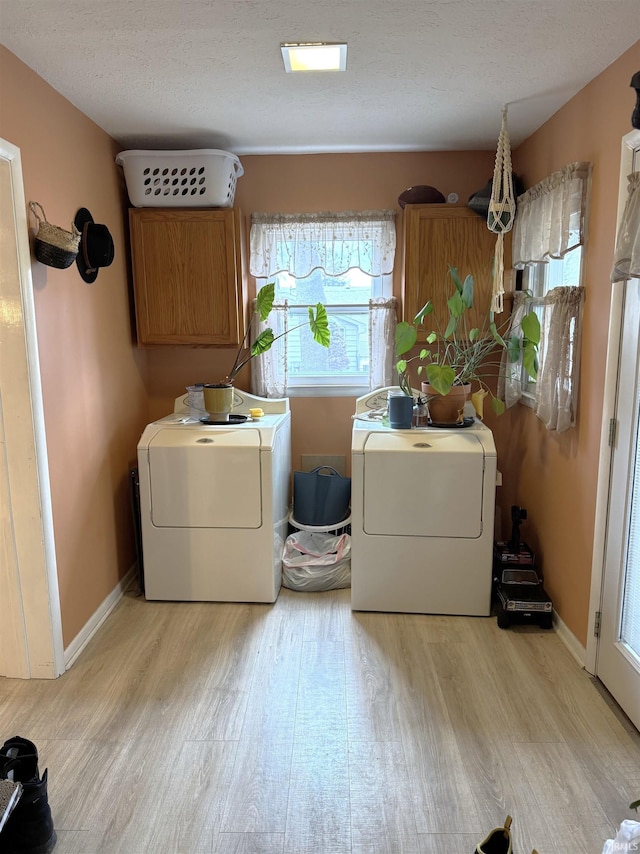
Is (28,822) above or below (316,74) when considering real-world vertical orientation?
below

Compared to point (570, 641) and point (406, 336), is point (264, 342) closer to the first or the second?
point (406, 336)

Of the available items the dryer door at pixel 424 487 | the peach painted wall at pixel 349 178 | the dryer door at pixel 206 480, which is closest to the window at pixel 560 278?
the dryer door at pixel 424 487

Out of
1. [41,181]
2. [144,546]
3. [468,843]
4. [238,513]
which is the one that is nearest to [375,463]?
[238,513]

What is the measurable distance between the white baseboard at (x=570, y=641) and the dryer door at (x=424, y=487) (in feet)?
1.74

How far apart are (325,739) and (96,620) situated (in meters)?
1.31

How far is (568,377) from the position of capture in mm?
2432

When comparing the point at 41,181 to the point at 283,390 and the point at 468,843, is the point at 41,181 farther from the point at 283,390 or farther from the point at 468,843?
the point at 468,843

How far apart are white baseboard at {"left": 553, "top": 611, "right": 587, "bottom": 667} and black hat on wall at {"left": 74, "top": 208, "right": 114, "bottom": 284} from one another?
2.67 m

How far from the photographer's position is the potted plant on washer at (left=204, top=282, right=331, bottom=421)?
122 inches

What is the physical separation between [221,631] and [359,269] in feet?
6.96

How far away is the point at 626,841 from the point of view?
144cm

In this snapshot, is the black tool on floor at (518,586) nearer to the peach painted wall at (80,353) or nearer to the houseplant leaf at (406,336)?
the houseplant leaf at (406,336)

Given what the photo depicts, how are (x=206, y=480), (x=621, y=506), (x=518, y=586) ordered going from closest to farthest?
(x=621, y=506) < (x=518, y=586) < (x=206, y=480)

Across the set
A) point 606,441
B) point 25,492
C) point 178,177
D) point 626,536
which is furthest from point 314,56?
point 626,536
